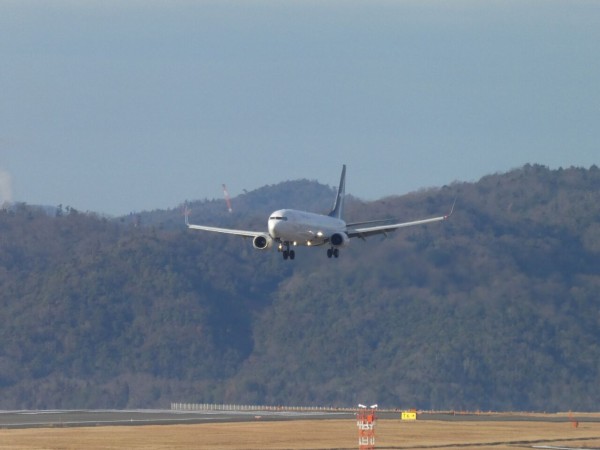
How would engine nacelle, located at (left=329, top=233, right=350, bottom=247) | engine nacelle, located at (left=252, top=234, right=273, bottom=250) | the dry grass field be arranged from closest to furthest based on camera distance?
the dry grass field
engine nacelle, located at (left=252, top=234, right=273, bottom=250)
engine nacelle, located at (left=329, top=233, right=350, bottom=247)

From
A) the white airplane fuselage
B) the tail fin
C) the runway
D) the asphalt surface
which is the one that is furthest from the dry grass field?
the tail fin

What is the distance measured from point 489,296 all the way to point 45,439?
105 metres

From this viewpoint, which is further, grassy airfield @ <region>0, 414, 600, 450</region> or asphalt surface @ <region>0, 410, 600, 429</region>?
asphalt surface @ <region>0, 410, 600, 429</region>

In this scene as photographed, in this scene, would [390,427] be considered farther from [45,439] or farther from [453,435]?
[45,439]

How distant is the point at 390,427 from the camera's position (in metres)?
99.8

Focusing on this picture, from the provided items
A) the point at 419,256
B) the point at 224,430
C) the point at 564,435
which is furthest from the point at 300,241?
the point at 419,256

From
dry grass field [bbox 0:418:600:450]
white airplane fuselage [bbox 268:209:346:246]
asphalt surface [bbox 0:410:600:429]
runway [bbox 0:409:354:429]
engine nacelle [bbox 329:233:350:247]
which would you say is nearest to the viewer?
dry grass field [bbox 0:418:600:450]

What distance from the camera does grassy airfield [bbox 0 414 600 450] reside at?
84875 mm

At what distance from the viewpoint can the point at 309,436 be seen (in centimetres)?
9131

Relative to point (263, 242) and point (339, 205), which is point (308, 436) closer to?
point (263, 242)

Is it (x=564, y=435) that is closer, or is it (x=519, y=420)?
(x=564, y=435)

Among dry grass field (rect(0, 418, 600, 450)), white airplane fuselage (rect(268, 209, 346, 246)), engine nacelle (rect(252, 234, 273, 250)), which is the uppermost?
white airplane fuselage (rect(268, 209, 346, 246))

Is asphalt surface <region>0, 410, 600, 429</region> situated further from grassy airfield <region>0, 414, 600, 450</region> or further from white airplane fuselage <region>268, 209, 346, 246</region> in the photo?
white airplane fuselage <region>268, 209, 346, 246</region>

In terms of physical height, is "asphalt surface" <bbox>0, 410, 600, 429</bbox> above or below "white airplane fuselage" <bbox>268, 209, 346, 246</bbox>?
below
